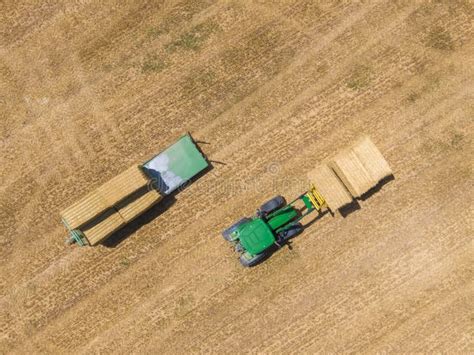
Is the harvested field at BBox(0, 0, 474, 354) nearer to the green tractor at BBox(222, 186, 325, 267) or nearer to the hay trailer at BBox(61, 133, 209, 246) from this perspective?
the green tractor at BBox(222, 186, 325, 267)

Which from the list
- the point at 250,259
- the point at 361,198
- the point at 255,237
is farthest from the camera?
the point at 361,198

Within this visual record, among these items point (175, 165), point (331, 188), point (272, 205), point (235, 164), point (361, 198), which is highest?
point (175, 165)

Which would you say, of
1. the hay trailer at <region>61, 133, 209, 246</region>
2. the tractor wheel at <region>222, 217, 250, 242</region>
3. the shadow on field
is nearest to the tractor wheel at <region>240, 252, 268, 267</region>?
the tractor wheel at <region>222, 217, 250, 242</region>

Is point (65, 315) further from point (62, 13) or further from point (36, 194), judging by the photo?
point (62, 13)

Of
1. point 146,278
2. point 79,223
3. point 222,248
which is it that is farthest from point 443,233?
point 79,223

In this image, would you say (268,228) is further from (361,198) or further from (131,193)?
(131,193)

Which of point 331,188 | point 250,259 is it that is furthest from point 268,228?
point 331,188
